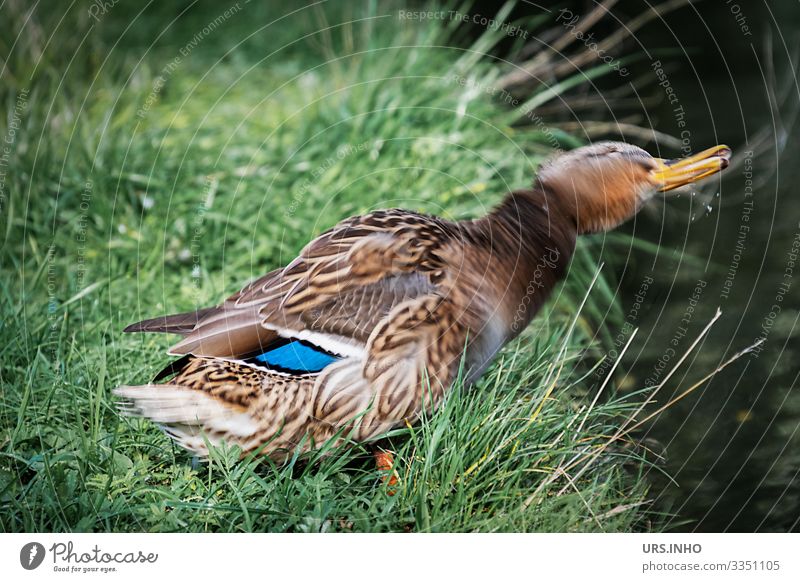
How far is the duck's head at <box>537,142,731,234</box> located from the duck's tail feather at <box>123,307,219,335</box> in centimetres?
118

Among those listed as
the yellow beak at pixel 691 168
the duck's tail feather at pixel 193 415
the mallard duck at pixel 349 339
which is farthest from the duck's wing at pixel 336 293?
the yellow beak at pixel 691 168

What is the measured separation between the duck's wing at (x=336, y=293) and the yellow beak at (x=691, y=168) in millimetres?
730

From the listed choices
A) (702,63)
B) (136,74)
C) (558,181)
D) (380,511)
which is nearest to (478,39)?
(702,63)

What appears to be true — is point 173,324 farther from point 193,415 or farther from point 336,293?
point 336,293

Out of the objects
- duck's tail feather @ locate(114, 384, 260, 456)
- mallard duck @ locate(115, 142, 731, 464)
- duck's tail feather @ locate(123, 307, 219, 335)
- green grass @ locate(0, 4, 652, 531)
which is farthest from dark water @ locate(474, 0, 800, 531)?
duck's tail feather @ locate(123, 307, 219, 335)

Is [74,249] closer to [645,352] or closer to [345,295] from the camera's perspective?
[345,295]

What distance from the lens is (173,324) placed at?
9.66 feet

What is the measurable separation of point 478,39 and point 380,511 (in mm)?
3140

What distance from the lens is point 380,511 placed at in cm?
279

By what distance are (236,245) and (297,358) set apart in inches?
50.3

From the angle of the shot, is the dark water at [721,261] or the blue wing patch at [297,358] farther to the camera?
the dark water at [721,261]

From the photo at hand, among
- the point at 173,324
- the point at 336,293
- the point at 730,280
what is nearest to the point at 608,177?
the point at 336,293

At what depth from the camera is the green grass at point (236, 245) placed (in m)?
2.79

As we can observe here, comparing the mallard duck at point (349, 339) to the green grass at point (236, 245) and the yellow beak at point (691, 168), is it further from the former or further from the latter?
the yellow beak at point (691, 168)
